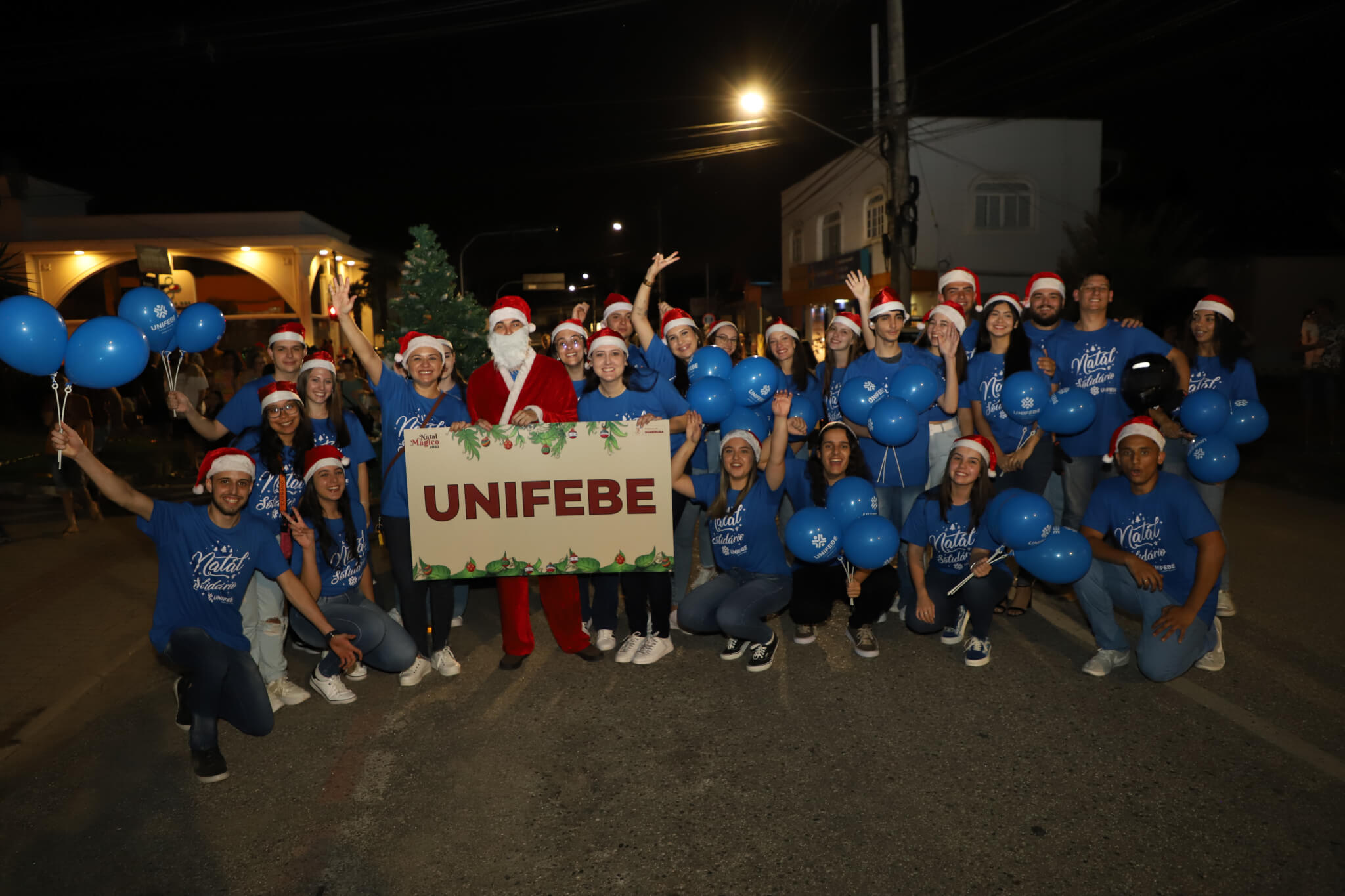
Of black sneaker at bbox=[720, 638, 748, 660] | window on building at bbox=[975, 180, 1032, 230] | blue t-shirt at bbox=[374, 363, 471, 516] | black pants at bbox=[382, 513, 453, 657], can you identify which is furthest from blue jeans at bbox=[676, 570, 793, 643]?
window on building at bbox=[975, 180, 1032, 230]

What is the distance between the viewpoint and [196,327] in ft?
17.7

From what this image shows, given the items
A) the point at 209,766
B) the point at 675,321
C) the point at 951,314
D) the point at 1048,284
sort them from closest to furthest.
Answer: the point at 209,766 → the point at 951,314 → the point at 1048,284 → the point at 675,321

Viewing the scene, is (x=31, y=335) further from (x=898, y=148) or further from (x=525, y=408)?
(x=898, y=148)

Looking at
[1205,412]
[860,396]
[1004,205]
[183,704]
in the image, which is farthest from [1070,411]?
[1004,205]

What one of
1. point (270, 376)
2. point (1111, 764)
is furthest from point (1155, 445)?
point (270, 376)

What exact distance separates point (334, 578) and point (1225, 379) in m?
5.45

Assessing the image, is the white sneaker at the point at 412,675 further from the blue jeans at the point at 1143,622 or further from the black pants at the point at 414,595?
the blue jeans at the point at 1143,622

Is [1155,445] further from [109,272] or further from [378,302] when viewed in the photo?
[378,302]

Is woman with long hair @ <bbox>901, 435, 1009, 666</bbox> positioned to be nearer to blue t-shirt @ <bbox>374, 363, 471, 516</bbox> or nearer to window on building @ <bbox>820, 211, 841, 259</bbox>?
blue t-shirt @ <bbox>374, 363, 471, 516</bbox>

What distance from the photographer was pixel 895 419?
199 inches

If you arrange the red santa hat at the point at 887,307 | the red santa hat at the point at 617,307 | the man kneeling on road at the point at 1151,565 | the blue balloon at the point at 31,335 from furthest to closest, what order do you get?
1. the red santa hat at the point at 617,307
2. the red santa hat at the point at 887,307
3. the man kneeling on road at the point at 1151,565
4. the blue balloon at the point at 31,335

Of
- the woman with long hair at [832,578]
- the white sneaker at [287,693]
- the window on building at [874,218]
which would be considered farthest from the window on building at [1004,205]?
the white sneaker at [287,693]

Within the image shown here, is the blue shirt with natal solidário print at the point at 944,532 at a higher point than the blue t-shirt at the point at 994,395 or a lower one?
lower

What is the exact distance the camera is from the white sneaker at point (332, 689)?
461 cm
